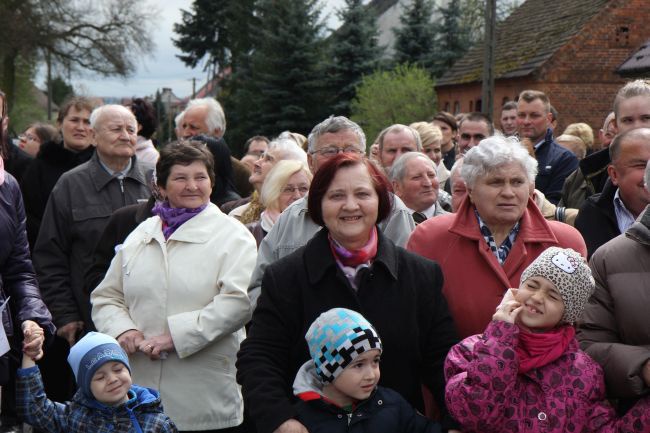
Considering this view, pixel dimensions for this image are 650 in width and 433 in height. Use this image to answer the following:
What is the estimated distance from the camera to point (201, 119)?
8.56 m

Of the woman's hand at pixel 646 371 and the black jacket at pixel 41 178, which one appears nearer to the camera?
the woman's hand at pixel 646 371

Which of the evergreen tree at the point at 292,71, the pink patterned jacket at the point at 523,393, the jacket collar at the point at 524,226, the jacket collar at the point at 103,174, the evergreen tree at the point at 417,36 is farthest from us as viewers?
the evergreen tree at the point at 417,36

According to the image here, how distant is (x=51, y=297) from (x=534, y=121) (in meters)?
5.01

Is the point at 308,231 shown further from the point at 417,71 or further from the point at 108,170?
the point at 417,71

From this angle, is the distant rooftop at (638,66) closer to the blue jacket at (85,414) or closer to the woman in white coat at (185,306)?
the woman in white coat at (185,306)

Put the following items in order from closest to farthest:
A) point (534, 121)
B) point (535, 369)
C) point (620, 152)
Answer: point (535, 369) < point (620, 152) < point (534, 121)

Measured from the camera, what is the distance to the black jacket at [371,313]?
4.19 metres

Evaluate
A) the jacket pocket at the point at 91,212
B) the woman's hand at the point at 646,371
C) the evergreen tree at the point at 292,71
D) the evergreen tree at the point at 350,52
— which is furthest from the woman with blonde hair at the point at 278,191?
the evergreen tree at the point at 350,52

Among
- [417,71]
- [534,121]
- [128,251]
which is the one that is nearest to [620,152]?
[128,251]

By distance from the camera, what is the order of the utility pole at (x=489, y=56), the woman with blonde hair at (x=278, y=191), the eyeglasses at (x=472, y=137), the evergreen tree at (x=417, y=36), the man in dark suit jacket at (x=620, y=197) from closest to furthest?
the man in dark suit jacket at (x=620, y=197)
the woman with blonde hair at (x=278, y=191)
the eyeglasses at (x=472, y=137)
the utility pole at (x=489, y=56)
the evergreen tree at (x=417, y=36)

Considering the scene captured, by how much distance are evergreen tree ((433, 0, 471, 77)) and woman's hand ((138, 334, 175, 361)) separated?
40616 millimetres

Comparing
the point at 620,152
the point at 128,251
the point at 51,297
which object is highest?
the point at 620,152

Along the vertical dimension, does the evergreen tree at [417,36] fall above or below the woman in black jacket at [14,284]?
above

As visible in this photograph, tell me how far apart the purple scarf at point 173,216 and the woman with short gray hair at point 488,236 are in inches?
54.4
